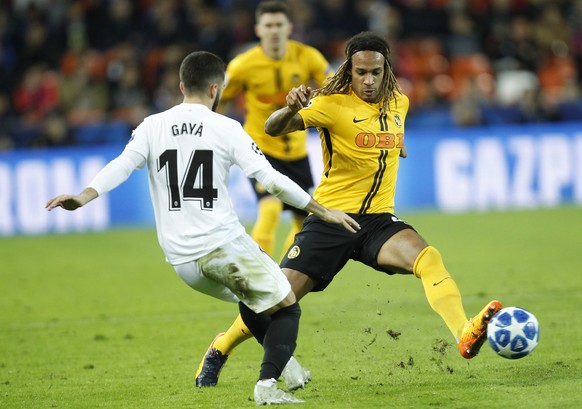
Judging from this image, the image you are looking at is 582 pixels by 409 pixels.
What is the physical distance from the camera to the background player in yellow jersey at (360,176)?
20.6ft

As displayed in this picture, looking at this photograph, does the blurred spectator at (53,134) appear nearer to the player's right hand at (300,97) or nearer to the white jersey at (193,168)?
the player's right hand at (300,97)

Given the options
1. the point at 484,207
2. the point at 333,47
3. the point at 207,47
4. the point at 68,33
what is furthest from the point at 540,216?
the point at 68,33

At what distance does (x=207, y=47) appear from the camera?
18.0m

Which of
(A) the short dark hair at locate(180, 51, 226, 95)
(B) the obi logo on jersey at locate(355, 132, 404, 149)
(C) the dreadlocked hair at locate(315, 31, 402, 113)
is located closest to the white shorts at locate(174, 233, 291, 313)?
(A) the short dark hair at locate(180, 51, 226, 95)

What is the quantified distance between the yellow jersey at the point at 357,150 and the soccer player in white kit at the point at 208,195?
103cm

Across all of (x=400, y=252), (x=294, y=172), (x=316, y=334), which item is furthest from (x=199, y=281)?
(x=294, y=172)

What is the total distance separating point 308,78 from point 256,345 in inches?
120

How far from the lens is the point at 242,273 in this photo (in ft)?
18.0

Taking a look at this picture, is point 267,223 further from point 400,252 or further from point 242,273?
point 242,273

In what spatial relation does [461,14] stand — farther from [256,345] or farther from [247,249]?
[247,249]

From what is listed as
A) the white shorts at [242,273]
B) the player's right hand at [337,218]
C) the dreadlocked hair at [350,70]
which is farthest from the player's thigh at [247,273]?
the dreadlocked hair at [350,70]

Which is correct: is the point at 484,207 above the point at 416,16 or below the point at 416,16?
below

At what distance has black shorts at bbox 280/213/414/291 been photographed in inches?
251

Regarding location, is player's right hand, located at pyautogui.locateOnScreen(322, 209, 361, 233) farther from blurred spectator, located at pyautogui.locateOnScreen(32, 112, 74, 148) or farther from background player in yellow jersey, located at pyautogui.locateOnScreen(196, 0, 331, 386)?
blurred spectator, located at pyautogui.locateOnScreen(32, 112, 74, 148)
